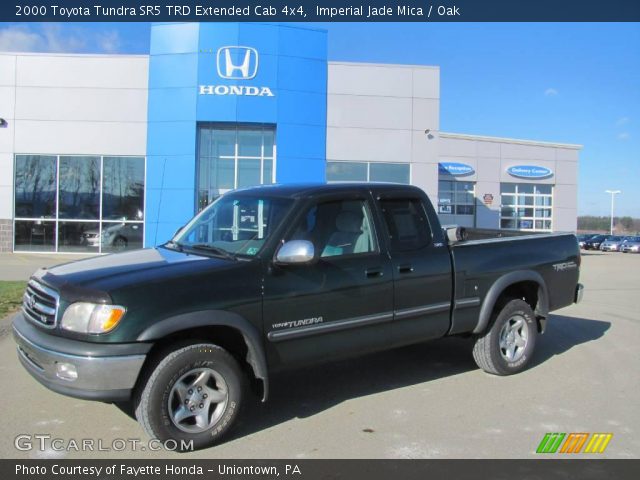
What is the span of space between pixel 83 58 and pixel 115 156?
11.8 ft

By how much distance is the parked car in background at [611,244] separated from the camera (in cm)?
4474

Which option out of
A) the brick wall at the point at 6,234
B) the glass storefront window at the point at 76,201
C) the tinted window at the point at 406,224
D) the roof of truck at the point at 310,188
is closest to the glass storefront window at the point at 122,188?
the glass storefront window at the point at 76,201

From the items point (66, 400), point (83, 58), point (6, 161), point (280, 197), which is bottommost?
point (66, 400)

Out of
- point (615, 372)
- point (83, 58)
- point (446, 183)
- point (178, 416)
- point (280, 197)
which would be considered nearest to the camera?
point (178, 416)

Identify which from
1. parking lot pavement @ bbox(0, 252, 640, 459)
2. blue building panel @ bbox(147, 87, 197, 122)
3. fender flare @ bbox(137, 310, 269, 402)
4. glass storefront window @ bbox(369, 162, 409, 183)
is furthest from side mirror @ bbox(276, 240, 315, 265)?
glass storefront window @ bbox(369, 162, 409, 183)

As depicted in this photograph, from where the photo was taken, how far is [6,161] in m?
19.7

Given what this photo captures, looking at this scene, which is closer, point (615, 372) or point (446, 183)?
point (615, 372)

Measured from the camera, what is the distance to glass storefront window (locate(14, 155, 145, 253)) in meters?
19.7

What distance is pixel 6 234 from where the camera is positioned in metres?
19.9

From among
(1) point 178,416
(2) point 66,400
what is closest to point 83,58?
(2) point 66,400

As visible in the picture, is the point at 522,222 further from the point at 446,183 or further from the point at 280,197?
the point at 280,197

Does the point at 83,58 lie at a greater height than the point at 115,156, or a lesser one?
greater

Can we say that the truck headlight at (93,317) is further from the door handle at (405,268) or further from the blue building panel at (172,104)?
the blue building panel at (172,104)

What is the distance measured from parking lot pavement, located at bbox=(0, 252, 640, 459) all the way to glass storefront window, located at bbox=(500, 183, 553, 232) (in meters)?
27.6
